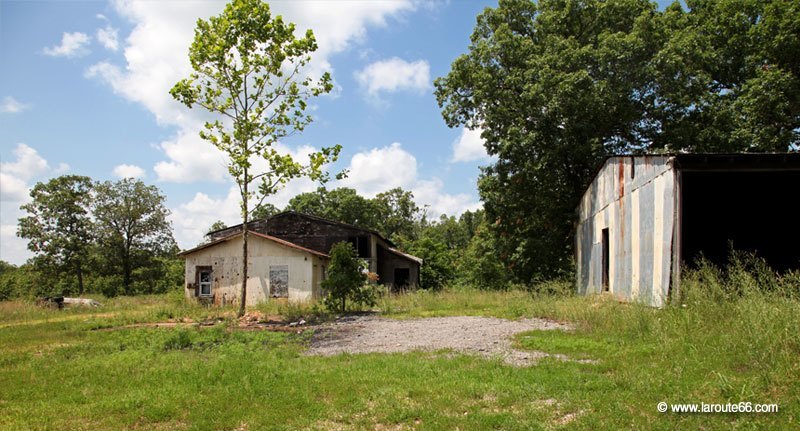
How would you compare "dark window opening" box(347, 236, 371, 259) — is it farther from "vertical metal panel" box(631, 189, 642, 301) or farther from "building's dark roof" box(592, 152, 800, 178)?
"building's dark roof" box(592, 152, 800, 178)

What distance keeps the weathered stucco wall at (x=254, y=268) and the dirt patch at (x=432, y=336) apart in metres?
10.3

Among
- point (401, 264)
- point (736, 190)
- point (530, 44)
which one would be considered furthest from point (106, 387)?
point (401, 264)

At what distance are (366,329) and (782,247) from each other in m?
11.2

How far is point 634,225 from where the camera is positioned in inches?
480

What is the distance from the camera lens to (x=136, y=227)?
143 feet

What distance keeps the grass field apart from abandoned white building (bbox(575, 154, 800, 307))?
54.3 inches

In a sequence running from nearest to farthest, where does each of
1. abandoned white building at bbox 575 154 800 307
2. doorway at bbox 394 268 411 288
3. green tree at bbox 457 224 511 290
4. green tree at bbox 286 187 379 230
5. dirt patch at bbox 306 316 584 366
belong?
dirt patch at bbox 306 316 584 366 → abandoned white building at bbox 575 154 800 307 → green tree at bbox 457 224 511 290 → doorway at bbox 394 268 411 288 → green tree at bbox 286 187 379 230

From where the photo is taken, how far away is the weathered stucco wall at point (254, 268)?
2422cm

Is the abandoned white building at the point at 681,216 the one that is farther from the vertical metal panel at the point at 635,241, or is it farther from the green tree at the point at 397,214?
the green tree at the point at 397,214

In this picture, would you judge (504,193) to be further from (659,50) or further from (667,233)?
(667,233)

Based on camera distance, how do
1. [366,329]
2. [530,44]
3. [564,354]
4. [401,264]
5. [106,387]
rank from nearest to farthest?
[106,387] → [564,354] → [366,329] → [530,44] → [401,264]

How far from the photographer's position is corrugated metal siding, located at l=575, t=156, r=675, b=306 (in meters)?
10.0

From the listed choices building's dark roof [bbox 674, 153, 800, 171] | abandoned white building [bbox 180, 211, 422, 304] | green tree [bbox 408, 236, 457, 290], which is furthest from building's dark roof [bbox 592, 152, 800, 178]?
green tree [bbox 408, 236, 457, 290]

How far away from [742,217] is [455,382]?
1219 cm
